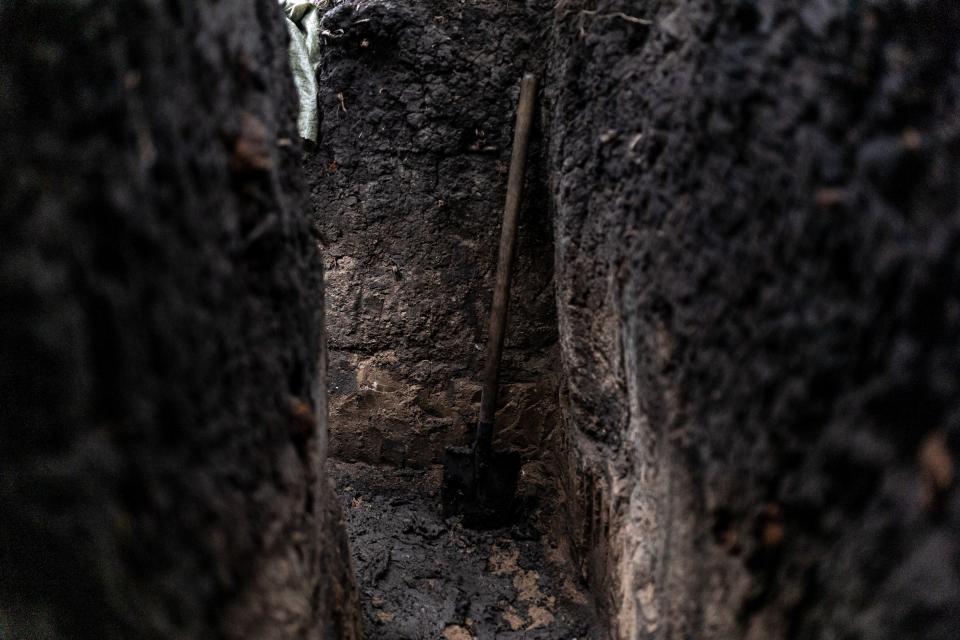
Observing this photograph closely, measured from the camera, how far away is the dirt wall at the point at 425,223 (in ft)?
5.81

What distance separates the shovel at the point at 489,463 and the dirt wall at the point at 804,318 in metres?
0.81

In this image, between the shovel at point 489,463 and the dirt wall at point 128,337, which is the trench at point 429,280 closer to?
the shovel at point 489,463

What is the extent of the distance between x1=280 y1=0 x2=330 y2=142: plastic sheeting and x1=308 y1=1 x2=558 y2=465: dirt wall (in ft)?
0.12

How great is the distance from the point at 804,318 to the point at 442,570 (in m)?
1.25

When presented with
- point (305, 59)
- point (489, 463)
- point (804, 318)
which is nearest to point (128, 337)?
point (804, 318)

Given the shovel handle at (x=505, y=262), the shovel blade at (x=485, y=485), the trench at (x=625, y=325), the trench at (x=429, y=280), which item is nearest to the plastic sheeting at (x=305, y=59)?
the trench at (x=429, y=280)

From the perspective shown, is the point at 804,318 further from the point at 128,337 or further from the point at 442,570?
the point at 442,570

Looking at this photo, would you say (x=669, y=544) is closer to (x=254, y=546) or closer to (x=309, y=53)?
(x=254, y=546)

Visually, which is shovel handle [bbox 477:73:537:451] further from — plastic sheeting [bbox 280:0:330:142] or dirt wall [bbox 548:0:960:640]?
dirt wall [bbox 548:0:960:640]

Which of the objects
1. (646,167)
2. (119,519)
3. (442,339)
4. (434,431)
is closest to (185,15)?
(119,519)

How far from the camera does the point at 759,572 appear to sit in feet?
2.41

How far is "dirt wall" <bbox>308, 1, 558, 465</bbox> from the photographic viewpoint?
5.81 feet

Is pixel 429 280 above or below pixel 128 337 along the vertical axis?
above

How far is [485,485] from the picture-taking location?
183cm
